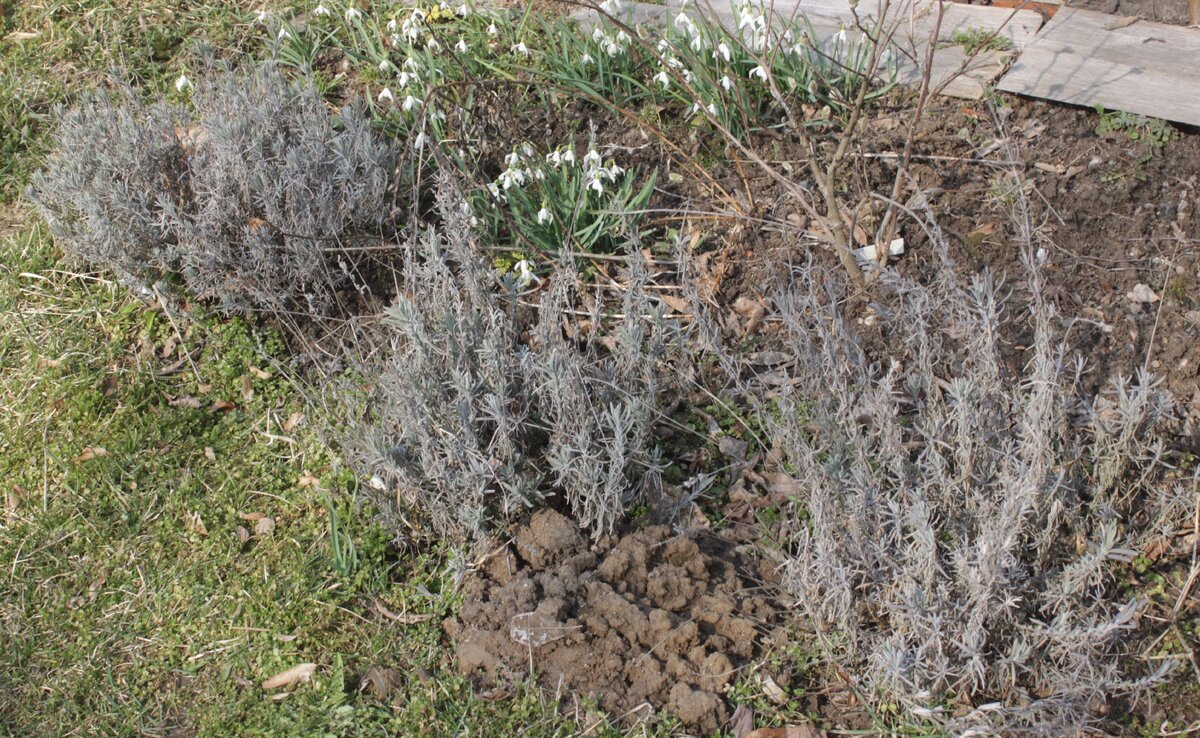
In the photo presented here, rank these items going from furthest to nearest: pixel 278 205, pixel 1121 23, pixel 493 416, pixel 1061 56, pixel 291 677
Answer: pixel 1121 23 < pixel 1061 56 < pixel 278 205 < pixel 493 416 < pixel 291 677

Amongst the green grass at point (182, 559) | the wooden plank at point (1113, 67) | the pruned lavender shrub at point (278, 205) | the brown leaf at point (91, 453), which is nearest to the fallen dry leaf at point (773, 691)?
the green grass at point (182, 559)

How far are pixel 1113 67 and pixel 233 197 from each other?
372cm

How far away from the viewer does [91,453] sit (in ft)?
13.4

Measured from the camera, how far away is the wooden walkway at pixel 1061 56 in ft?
14.2

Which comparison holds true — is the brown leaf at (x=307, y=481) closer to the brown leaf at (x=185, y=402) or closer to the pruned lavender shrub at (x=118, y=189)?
the brown leaf at (x=185, y=402)

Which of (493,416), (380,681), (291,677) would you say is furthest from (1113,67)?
(291,677)

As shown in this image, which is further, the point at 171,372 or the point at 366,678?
the point at 171,372

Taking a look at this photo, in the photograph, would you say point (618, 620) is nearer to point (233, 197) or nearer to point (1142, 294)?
point (1142, 294)

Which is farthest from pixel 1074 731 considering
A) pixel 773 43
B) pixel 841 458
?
pixel 773 43

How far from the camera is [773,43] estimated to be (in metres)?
4.77

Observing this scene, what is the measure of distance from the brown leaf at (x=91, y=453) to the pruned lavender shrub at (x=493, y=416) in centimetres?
114

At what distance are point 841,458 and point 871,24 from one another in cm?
271

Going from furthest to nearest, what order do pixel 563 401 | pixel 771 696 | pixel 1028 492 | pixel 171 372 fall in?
pixel 171 372, pixel 563 401, pixel 771 696, pixel 1028 492

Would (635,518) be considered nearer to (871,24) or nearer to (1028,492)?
(1028,492)
